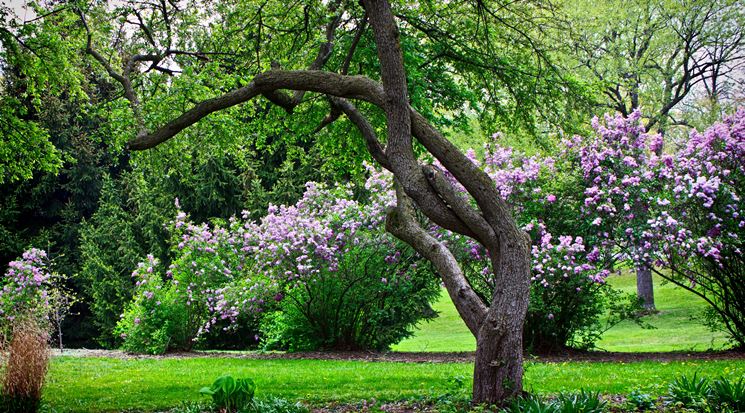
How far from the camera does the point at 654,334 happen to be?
16.5 m

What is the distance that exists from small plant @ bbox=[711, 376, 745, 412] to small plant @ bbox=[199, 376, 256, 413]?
3.68m

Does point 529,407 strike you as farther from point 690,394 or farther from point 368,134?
point 368,134

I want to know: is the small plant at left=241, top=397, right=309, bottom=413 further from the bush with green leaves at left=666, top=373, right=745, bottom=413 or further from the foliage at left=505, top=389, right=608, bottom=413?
the bush with green leaves at left=666, top=373, right=745, bottom=413

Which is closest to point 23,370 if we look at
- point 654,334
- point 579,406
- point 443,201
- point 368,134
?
point 368,134

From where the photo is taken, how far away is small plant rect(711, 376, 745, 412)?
189 inches

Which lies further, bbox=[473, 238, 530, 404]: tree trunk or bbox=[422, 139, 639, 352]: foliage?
bbox=[422, 139, 639, 352]: foliage

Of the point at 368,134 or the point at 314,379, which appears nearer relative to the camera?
the point at 368,134

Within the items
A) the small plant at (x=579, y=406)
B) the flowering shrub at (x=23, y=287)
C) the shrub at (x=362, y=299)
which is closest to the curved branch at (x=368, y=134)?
the small plant at (x=579, y=406)

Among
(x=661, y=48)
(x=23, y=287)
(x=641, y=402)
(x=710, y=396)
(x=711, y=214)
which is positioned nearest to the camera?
(x=710, y=396)

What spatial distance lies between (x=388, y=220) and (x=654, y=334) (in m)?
12.5

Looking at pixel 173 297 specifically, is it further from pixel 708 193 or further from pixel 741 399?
pixel 741 399

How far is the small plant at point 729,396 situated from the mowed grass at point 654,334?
7.09m

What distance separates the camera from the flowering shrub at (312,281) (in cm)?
1202

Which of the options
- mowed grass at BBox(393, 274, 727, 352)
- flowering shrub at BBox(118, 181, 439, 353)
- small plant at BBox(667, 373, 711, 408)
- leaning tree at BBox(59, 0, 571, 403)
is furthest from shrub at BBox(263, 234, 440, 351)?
small plant at BBox(667, 373, 711, 408)
